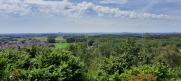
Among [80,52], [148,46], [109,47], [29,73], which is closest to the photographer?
[29,73]

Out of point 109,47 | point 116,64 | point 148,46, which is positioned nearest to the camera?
point 116,64

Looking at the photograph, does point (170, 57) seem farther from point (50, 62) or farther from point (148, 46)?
point (50, 62)

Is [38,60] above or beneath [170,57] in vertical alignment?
above

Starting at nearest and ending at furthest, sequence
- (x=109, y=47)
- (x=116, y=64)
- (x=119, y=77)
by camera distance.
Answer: (x=119, y=77) < (x=116, y=64) < (x=109, y=47)

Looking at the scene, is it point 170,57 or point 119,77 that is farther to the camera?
point 170,57

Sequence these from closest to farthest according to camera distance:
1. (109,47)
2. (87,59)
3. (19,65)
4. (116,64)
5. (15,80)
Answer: (15,80) → (19,65) → (116,64) → (87,59) → (109,47)

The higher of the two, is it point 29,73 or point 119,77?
point 29,73

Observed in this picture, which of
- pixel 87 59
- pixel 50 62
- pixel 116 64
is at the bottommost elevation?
pixel 87 59

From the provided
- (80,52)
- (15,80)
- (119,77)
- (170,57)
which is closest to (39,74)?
(15,80)

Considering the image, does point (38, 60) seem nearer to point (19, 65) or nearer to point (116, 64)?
point (19, 65)

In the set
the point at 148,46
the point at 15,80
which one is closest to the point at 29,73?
the point at 15,80
